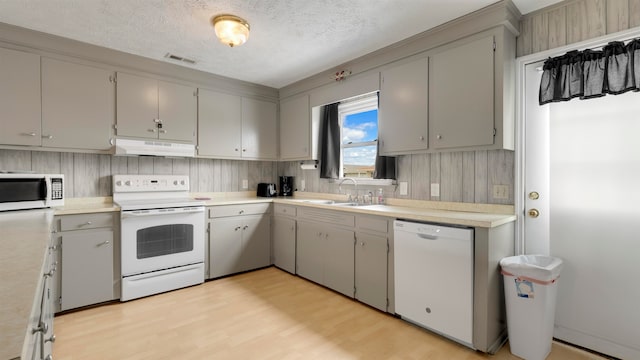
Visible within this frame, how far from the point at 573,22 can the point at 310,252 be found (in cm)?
293

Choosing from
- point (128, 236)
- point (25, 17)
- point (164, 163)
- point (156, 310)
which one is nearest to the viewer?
point (25, 17)

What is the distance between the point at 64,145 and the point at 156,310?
5.74ft

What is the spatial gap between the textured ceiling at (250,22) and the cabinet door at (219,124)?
60 centimetres

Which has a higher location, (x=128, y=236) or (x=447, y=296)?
(x=128, y=236)

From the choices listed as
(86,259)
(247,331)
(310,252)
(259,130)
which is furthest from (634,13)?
(86,259)

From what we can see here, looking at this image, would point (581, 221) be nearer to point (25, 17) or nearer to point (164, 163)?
point (164, 163)

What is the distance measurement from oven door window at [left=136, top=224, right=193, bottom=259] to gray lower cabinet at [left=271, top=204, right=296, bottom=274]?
1031mm

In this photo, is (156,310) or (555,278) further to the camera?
(156,310)

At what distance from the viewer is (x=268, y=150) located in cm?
430

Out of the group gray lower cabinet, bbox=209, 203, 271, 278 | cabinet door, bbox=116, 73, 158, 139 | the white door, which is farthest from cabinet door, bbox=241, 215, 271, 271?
the white door

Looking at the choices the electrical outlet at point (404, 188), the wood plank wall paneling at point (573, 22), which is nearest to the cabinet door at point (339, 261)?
A: the electrical outlet at point (404, 188)

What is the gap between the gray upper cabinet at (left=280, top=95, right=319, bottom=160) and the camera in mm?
3910

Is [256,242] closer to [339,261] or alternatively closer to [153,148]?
[339,261]

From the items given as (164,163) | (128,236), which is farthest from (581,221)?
(164,163)
